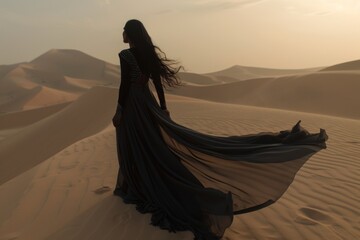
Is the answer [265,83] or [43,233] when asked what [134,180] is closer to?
[43,233]

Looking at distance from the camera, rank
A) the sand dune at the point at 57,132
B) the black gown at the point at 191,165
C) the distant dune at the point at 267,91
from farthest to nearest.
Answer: the distant dune at the point at 267,91
the sand dune at the point at 57,132
the black gown at the point at 191,165

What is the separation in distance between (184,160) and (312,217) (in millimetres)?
1440

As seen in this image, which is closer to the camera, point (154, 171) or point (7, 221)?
point (154, 171)

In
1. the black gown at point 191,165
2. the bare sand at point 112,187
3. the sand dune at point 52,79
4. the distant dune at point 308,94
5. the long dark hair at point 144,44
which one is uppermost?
the long dark hair at point 144,44

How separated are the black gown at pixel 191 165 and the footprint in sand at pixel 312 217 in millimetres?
795

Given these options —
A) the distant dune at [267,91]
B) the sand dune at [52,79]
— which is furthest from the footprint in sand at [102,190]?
the sand dune at [52,79]

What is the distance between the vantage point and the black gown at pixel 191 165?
10.9ft

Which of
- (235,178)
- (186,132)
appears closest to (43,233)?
(186,132)

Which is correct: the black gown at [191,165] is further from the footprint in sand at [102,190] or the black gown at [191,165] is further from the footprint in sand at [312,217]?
the footprint in sand at [312,217]

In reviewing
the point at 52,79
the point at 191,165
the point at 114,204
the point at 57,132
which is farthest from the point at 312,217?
the point at 52,79

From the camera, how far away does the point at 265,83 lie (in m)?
27.7

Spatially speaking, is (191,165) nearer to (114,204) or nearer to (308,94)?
(114,204)

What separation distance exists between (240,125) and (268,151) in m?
6.72

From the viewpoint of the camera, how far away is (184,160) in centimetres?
393
